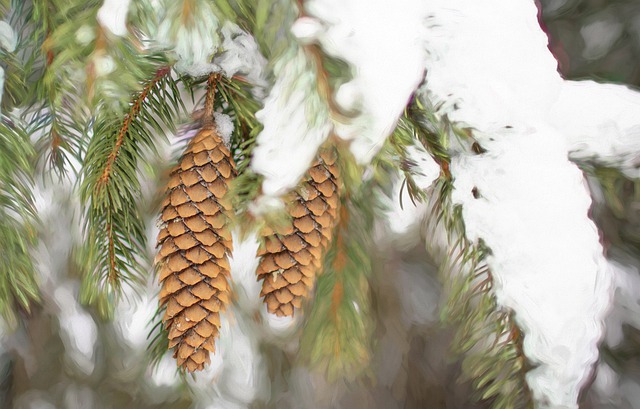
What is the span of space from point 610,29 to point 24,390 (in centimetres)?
156

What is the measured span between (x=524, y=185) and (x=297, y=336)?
75 cm

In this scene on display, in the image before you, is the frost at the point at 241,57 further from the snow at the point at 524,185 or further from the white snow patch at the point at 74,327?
the white snow patch at the point at 74,327

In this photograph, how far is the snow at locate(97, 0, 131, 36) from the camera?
36 centimetres

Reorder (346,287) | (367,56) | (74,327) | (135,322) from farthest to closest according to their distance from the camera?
(74,327) < (135,322) < (346,287) < (367,56)

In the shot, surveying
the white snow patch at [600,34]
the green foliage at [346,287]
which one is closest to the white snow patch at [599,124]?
the green foliage at [346,287]

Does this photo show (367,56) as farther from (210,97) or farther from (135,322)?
(135,322)

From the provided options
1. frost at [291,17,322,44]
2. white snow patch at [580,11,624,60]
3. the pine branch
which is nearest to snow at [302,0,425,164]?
frost at [291,17,322,44]

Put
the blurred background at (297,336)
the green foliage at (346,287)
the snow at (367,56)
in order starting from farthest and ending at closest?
the blurred background at (297,336)
the green foliage at (346,287)
the snow at (367,56)

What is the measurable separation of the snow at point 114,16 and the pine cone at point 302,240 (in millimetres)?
175

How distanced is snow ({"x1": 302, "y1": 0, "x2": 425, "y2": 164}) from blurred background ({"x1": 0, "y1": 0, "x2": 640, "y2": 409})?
48 cm

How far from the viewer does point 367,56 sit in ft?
1.03

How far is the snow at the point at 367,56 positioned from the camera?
311 millimetres

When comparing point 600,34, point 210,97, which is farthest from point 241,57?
point 600,34

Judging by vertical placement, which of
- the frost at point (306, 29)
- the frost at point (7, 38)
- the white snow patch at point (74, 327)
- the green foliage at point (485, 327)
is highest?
the frost at point (7, 38)
